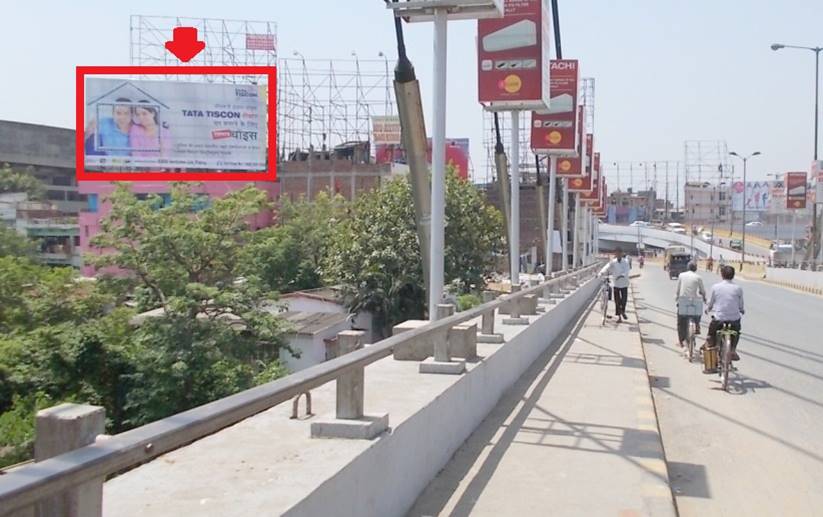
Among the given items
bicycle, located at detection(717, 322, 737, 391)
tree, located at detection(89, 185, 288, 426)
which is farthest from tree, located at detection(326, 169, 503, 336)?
bicycle, located at detection(717, 322, 737, 391)

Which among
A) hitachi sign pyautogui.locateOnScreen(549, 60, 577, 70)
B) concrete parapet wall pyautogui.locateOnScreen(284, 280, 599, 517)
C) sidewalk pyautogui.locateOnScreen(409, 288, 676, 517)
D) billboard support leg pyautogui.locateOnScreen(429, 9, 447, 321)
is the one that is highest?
hitachi sign pyautogui.locateOnScreen(549, 60, 577, 70)

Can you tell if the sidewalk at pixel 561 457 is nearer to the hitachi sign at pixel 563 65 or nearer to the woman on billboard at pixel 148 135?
the hitachi sign at pixel 563 65

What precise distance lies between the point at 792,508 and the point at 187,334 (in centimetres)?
1660

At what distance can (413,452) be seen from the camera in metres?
5.18

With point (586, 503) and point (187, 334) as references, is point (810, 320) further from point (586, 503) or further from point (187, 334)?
point (586, 503)

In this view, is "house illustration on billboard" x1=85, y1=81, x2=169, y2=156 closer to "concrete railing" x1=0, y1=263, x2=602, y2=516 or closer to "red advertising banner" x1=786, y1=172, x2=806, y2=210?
"red advertising banner" x1=786, y1=172, x2=806, y2=210

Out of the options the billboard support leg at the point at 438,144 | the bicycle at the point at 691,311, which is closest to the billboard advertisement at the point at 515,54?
the bicycle at the point at 691,311

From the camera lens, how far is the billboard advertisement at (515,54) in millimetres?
14062

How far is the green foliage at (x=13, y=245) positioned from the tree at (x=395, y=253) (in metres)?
17.7

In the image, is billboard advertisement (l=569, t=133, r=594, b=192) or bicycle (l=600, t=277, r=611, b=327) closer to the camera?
bicycle (l=600, t=277, r=611, b=327)

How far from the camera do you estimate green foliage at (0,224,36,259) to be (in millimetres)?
40688

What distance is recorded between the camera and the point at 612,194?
166 m

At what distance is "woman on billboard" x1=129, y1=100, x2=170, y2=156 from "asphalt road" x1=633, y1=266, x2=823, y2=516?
33149 millimetres

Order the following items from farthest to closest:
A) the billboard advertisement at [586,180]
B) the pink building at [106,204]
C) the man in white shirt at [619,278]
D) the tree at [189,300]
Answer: the pink building at [106,204] < the billboard advertisement at [586,180] < the tree at [189,300] < the man in white shirt at [619,278]
